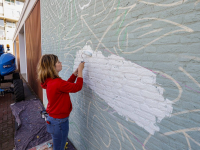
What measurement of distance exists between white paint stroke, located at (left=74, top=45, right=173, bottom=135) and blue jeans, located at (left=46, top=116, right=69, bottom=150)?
68 centimetres

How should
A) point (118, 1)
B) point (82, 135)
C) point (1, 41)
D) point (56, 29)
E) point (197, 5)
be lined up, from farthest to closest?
point (1, 41) → point (56, 29) → point (82, 135) → point (118, 1) → point (197, 5)

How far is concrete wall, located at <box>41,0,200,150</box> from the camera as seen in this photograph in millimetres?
961

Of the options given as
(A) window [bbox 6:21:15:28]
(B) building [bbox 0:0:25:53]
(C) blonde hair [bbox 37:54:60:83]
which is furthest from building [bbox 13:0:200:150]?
(A) window [bbox 6:21:15:28]

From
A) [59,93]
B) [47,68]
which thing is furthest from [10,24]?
[59,93]

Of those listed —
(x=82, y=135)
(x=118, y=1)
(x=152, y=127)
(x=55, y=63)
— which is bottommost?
(x=82, y=135)

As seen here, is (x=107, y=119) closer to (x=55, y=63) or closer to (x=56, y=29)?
(x=55, y=63)

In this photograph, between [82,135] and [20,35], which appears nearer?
[82,135]

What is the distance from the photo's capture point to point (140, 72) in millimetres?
1273

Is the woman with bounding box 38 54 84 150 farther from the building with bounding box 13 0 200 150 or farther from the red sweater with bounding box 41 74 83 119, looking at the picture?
the building with bounding box 13 0 200 150

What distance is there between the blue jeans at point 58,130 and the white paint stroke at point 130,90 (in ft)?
2.25

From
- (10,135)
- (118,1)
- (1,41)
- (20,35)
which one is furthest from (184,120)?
(1,41)

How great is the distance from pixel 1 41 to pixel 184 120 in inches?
987

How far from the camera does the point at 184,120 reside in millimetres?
1001

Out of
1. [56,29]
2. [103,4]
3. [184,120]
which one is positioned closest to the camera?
[184,120]
